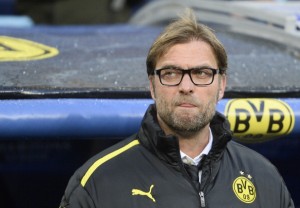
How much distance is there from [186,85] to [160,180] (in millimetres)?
271

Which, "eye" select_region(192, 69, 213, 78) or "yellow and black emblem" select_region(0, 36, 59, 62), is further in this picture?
"yellow and black emblem" select_region(0, 36, 59, 62)

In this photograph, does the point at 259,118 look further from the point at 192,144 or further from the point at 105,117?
the point at 192,144

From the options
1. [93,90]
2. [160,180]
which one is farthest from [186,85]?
[93,90]

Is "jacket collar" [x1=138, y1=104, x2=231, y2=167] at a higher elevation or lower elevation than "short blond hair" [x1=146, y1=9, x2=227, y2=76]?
lower

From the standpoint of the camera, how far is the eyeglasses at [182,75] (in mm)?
1847

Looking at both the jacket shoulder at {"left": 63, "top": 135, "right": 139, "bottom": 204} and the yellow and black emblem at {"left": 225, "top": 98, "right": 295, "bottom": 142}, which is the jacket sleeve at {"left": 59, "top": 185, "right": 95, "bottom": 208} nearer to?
the jacket shoulder at {"left": 63, "top": 135, "right": 139, "bottom": 204}

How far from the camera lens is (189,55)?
73.0 inches

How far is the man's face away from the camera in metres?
1.83

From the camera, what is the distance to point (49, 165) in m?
2.99

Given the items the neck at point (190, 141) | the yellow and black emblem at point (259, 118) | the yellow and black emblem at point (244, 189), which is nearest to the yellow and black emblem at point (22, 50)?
the yellow and black emblem at point (259, 118)

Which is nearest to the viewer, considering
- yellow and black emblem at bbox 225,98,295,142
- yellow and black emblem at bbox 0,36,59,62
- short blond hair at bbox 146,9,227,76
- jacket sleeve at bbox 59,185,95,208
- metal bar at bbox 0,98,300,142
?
jacket sleeve at bbox 59,185,95,208

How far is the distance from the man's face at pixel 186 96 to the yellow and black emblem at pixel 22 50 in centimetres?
125

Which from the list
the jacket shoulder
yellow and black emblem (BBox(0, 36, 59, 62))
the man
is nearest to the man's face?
the man

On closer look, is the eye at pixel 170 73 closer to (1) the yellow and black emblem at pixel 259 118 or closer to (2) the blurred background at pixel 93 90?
(2) the blurred background at pixel 93 90
